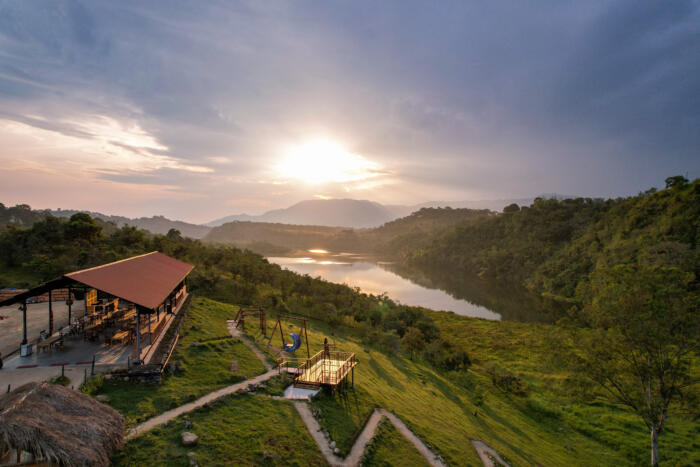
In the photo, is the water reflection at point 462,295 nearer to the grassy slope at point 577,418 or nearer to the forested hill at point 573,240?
the forested hill at point 573,240

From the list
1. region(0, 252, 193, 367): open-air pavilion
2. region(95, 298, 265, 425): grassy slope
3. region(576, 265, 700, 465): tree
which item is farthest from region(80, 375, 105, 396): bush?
region(576, 265, 700, 465): tree

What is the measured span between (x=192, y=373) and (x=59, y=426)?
6047 millimetres

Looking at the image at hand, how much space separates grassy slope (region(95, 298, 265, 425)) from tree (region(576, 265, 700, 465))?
17.4m

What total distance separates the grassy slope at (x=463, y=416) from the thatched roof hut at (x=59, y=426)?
0.84 meters

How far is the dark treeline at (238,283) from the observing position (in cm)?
3092

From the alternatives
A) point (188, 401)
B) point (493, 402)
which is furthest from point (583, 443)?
point (188, 401)

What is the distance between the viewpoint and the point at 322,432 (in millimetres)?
10688

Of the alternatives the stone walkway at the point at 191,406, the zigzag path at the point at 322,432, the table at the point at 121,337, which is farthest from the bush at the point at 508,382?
the table at the point at 121,337

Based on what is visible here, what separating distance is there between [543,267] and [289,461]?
3417 inches

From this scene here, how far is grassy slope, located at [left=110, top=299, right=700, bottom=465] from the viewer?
430 inches

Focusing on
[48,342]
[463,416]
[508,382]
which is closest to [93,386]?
[48,342]

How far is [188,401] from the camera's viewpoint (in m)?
11.1

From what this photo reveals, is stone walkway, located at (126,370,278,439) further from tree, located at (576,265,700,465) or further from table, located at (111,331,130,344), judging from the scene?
tree, located at (576,265,700,465)

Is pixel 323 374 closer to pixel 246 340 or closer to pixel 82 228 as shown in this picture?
pixel 246 340
